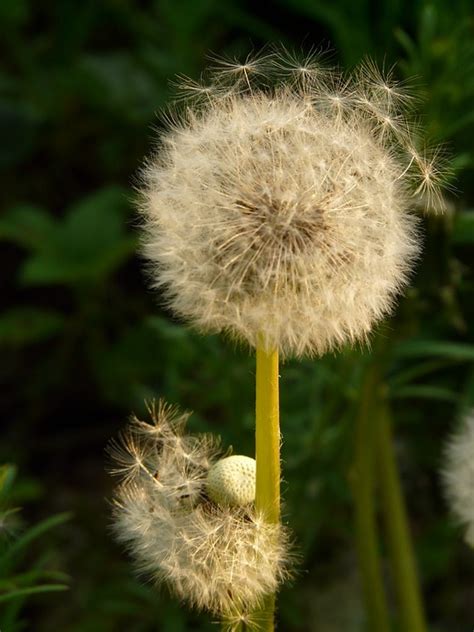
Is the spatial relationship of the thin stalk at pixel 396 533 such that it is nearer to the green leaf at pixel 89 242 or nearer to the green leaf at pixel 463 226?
the green leaf at pixel 463 226

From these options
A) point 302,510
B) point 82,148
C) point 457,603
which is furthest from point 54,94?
point 457,603

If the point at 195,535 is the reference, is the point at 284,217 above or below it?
above

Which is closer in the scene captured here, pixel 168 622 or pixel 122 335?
pixel 168 622

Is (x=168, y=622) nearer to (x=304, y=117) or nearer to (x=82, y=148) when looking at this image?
(x=304, y=117)

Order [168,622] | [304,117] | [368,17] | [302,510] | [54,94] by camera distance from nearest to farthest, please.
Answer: [304,117] → [168,622] → [302,510] → [368,17] → [54,94]

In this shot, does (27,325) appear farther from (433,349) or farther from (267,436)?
(267,436)

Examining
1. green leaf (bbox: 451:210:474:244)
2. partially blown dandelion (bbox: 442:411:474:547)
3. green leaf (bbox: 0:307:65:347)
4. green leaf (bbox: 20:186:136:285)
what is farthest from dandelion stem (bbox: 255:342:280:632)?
green leaf (bbox: 0:307:65:347)

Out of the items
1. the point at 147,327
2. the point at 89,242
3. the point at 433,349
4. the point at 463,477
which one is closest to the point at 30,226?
the point at 89,242
